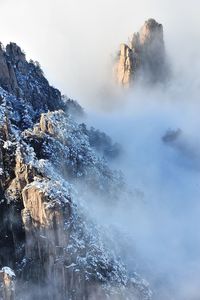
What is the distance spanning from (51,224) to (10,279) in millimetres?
17532

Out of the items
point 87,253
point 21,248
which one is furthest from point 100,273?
point 21,248

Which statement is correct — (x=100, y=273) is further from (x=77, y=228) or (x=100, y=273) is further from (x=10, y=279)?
(x=10, y=279)

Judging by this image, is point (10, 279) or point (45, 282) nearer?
point (10, 279)

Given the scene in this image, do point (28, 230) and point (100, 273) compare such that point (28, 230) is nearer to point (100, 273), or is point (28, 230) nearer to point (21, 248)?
point (21, 248)

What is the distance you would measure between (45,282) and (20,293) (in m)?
6.43

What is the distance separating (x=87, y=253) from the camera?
19712cm

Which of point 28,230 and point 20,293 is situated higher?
point 28,230

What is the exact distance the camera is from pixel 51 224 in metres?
191

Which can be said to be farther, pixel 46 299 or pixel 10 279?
pixel 46 299

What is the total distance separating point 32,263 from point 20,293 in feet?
23.5

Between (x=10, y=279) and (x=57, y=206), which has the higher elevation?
(x=57, y=206)

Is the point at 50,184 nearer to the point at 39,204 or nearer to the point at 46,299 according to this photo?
the point at 39,204

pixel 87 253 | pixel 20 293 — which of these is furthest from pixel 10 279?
pixel 87 253

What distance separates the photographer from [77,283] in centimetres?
19288
